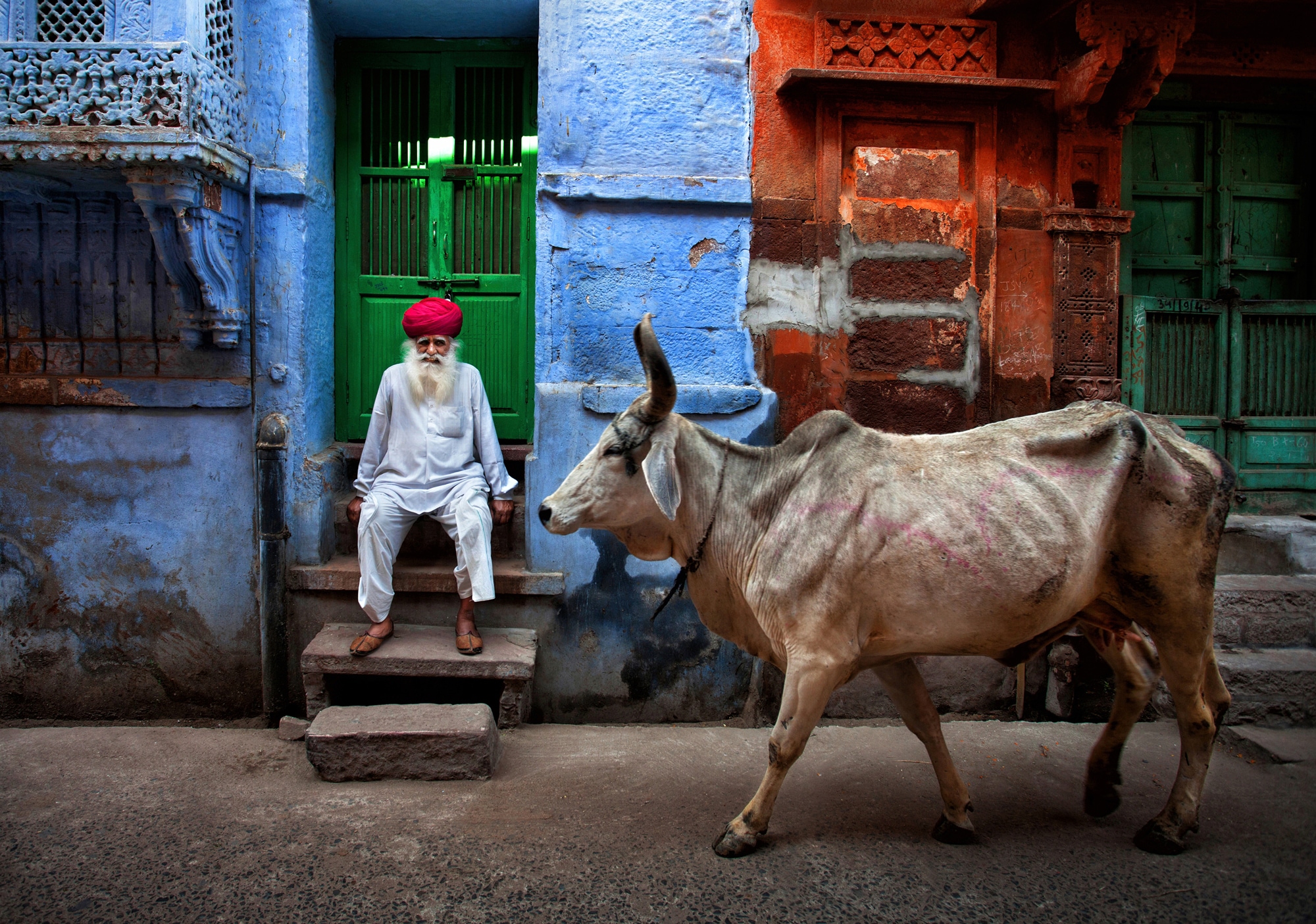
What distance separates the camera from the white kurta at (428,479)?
4.21 m

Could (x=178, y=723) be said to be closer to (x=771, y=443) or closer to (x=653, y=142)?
(x=771, y=443)

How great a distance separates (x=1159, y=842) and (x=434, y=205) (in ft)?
15.1

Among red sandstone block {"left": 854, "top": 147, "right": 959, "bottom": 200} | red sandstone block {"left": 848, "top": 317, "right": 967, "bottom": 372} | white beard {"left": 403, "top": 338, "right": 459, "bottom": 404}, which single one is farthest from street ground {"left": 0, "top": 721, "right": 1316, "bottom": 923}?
red sandstone block {"left": 854, "top": 147, "right": 959, "bottom": 200}

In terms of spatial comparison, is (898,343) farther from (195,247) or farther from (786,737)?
(195,247)

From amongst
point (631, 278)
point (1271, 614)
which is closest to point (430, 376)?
point (631, 278)

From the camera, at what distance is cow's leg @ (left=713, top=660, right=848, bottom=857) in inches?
116

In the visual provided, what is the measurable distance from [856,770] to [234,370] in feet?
12.0

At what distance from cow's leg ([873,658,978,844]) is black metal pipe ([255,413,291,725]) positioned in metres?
3.04

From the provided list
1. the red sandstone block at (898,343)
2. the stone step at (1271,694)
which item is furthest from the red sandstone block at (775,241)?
the stone step at (1271,694)

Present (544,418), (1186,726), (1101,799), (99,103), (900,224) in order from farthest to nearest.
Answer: (900,224), (544,418), (99,103), (1101,799), (1186,726)

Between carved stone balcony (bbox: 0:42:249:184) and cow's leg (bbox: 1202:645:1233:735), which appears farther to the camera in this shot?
carved stone balcony (bbox: 0:42:249:184)

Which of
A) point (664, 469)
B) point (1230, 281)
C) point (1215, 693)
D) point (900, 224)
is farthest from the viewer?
point (1230, 281)

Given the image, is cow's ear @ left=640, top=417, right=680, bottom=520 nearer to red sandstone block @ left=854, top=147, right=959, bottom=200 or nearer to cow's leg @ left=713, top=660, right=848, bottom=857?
cow's leg @ left=713, top=660, right=848, bottom=857

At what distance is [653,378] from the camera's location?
299 centimetres
